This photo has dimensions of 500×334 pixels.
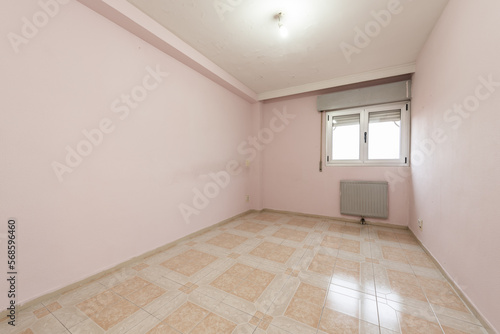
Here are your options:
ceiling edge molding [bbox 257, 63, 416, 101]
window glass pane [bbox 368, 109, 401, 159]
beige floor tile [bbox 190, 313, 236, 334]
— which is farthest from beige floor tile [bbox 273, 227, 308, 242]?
ceiling edge molding [bbox 257, 63, 416, 101]

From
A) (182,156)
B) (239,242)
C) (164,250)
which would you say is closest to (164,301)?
(164,250)

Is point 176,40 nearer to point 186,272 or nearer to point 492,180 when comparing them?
point 186,272

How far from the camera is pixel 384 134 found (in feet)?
11.6

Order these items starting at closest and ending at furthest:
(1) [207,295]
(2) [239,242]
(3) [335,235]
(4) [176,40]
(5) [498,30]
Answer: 1. (5) [498,30]
2. (1) [207,295]
3. (4) [176,40]
4. (2) [239,242]
5. (3) [335,235]

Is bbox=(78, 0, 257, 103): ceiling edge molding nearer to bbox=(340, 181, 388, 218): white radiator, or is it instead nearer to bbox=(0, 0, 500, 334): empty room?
bbox=(0, 0, 500, 334): empty room

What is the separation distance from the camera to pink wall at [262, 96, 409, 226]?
3.68 metres

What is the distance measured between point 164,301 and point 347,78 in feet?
13.8

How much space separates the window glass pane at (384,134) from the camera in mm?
3443

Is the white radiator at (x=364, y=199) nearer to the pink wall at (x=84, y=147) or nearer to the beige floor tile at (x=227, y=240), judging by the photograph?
the beige floor tile at (x=227, y=240)

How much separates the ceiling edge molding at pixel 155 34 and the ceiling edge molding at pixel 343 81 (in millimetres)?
1222

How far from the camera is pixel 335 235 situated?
304cm

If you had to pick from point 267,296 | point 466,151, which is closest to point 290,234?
point 267,296

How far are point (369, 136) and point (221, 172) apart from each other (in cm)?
295

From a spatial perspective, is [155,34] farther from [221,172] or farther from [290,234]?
[290,234]
